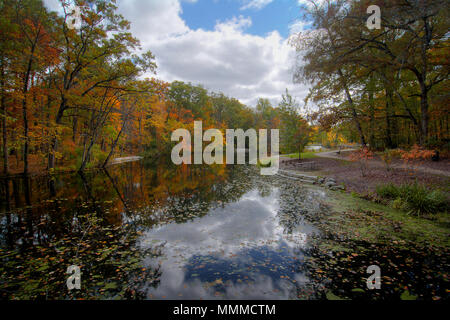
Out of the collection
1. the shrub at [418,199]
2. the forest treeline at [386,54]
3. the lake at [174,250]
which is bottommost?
the lake at [174,250]

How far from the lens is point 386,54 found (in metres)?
12.1

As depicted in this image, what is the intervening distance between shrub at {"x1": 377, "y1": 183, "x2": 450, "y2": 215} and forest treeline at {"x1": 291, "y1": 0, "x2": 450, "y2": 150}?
4830 millimetres

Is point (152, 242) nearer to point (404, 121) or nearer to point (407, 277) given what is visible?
point (407, 277)

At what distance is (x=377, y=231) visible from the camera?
5641 millimetres

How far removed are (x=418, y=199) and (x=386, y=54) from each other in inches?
378

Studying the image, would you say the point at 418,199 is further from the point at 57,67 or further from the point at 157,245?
the point at 57,67

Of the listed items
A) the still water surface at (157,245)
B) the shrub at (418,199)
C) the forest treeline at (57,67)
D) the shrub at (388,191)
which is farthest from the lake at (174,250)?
the forest treeline at (57,67)

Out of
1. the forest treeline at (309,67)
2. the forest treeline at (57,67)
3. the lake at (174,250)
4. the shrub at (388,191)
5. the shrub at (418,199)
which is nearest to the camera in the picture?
the lake at (174,250)

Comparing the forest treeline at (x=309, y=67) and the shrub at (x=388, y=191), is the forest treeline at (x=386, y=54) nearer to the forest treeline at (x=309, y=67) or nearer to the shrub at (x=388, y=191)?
the forest treeline at (x=309, y=67)

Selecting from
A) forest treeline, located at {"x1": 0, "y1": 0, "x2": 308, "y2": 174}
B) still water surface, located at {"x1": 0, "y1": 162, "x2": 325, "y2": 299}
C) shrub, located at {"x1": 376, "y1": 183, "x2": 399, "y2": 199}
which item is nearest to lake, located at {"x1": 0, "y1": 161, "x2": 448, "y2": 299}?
still water surface, located at {"x1": 0, "y1": 162, "x2": 325, "y2": 299}

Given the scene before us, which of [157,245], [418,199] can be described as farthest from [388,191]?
[157,245]

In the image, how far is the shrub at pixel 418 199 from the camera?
22.1 feet

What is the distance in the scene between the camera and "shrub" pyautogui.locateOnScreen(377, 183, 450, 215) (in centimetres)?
673

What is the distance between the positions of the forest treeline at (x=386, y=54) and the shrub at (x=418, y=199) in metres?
4.83
